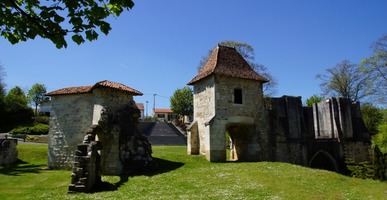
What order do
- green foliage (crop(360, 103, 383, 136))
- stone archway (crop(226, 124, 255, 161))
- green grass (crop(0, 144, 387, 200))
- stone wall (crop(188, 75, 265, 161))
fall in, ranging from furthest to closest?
green foliage (crop(360, 103, 383, 136))
stone archway (crop(226, 124, 255, 161))
stone wall (crop(188, 75, 265, 161))
green grass (crop(0, 144, 387, 200))

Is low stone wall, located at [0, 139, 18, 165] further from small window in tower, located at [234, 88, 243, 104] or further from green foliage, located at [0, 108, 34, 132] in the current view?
green foliage, located at [0, 108, 34, 132]

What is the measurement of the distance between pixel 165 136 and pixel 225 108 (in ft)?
70.3

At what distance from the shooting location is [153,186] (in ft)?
44.8

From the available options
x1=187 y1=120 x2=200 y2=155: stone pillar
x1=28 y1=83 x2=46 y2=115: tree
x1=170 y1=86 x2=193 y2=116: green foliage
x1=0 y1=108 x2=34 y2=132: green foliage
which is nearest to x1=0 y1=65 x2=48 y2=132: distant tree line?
x1=0 y1=108 x2=34 y2=132: green foliage

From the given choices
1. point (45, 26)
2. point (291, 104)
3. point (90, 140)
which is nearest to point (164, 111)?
point (291, 104)

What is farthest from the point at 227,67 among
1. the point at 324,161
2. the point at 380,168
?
the point at 324,161

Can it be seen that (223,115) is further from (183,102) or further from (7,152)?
(183,102)

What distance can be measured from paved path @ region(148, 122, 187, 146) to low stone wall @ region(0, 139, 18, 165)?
16.8 meters

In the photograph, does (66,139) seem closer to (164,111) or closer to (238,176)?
(238,176)

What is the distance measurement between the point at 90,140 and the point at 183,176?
5.02m

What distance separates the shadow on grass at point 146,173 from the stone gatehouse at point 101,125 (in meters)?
0.72

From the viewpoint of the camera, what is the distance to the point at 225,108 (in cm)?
2178

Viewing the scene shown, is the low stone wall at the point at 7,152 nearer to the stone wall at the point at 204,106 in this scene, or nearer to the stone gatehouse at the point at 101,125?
the stone gatehouse at the point at 101,125

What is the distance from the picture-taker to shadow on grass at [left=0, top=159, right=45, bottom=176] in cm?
1826
